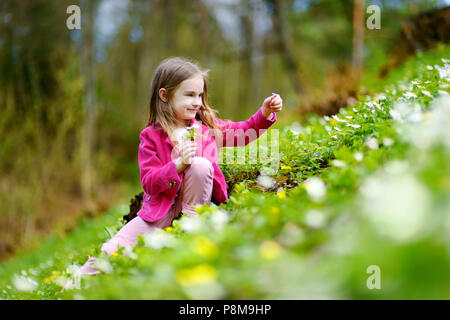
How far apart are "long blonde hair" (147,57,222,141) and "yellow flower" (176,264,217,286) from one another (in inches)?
65.8

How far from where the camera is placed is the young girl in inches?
99.2

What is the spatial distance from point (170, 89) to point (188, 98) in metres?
A: 0.19

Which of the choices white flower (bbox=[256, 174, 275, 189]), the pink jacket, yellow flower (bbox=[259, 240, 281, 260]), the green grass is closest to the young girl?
the pink jacket

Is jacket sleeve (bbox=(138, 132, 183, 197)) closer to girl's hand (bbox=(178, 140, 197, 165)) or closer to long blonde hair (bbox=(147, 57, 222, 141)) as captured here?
girl's hand (bbox=(178, 140, 197, 165))

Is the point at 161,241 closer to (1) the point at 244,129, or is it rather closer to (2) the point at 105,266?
(2) the point at 105,266

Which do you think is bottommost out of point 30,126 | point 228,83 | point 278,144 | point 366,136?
point 366,136

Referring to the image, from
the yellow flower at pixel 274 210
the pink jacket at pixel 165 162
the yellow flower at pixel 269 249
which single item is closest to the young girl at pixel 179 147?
the pink jacket at pixel 165 162

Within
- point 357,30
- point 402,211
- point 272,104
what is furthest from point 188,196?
point 357,30

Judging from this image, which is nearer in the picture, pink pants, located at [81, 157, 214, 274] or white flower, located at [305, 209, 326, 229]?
white flower, located at [305, 209, 326, 229]

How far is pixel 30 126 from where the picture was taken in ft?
26.9

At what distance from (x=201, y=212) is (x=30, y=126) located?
24.9 feet

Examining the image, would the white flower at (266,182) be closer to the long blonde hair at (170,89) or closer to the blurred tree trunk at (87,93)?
the long blonde hair at (170,89)
